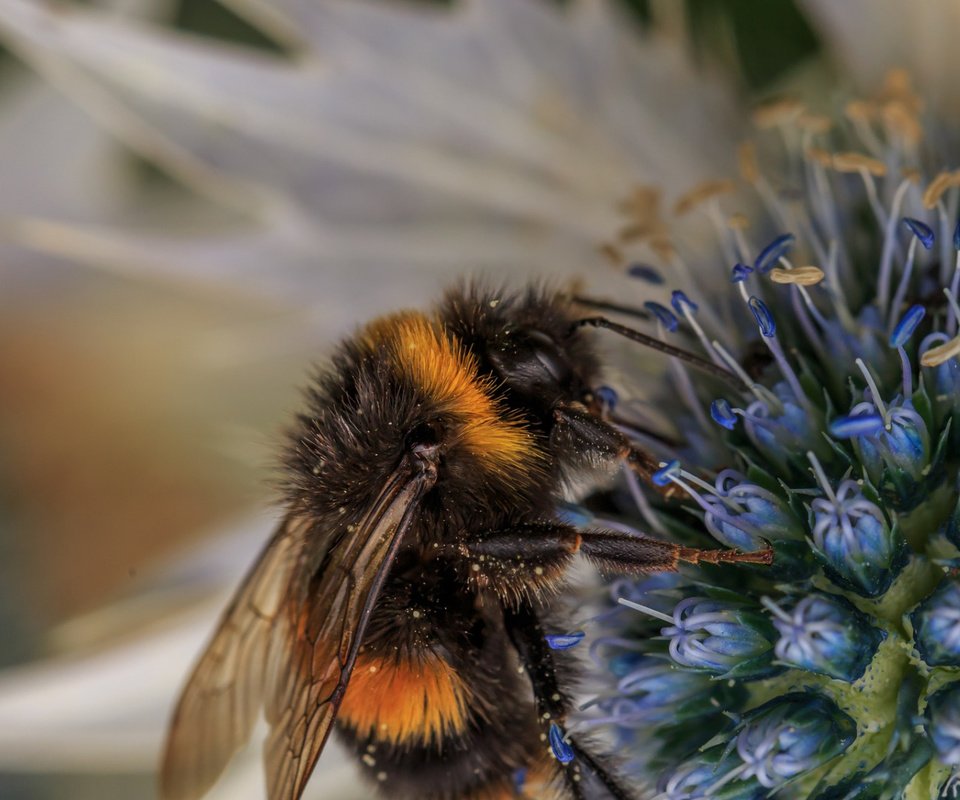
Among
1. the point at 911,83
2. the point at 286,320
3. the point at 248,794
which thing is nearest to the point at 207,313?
the point at 286,320

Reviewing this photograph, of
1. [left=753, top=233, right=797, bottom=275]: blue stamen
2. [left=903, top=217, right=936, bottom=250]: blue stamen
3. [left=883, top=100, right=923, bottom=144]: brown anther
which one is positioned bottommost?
[left=903, top=217, right=936, bottom=250]: blue stamen

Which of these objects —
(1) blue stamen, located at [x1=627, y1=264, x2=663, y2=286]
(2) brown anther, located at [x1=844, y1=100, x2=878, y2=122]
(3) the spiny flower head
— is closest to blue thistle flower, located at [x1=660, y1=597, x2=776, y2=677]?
(3) the spiny flower head

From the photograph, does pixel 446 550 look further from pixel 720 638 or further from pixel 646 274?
pixel 646 274

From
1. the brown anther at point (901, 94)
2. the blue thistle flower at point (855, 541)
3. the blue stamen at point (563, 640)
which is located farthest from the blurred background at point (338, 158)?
the blue thistle flower at point (855, 541)

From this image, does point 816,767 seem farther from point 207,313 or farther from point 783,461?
point 207,313

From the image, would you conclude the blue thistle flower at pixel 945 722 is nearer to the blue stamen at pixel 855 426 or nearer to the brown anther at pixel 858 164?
the blue stamen at pixel 855 426

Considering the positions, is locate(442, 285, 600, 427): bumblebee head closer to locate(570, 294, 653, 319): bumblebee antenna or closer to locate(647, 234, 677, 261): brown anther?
locate(570, 294, 653, 319): bumblebee antenna
